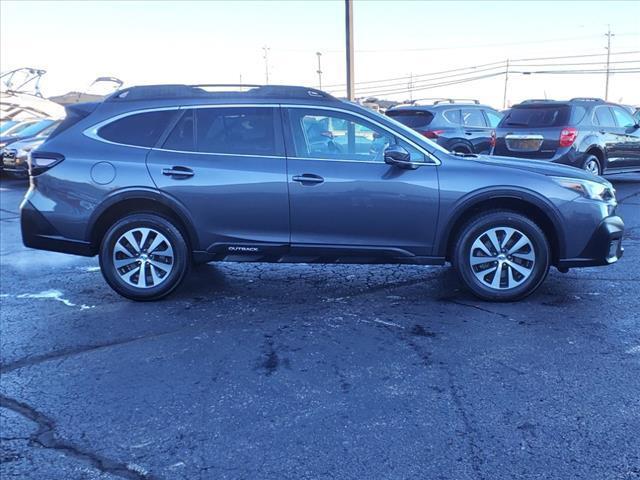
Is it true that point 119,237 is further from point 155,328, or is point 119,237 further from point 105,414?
point 105,414

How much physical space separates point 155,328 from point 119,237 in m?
0.97

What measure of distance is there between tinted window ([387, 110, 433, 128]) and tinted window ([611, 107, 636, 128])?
3680 millimetres

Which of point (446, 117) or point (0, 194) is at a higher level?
point (446, 117)

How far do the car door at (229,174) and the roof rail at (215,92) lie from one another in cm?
17

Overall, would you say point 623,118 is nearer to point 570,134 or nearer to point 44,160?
point 570,134

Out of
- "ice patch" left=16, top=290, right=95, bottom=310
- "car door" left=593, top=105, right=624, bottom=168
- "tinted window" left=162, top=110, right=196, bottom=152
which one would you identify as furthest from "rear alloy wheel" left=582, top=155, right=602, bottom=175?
"ice patch" left=16, top=290, right=95, bottom=310

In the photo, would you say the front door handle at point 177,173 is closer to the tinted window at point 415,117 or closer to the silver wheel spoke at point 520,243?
the silver wheel spoke at point 520,243

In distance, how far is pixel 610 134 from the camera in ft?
38.9

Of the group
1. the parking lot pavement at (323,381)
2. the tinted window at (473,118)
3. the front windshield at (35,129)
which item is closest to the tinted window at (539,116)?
the tinted window at (473,118)

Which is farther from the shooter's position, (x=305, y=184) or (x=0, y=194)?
(x=0, y=194)

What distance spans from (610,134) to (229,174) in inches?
364

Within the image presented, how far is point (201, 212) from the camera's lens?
5285 mm

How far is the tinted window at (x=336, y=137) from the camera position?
5297 millimetres

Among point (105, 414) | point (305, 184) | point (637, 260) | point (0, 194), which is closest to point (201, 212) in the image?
point (305, 184)
